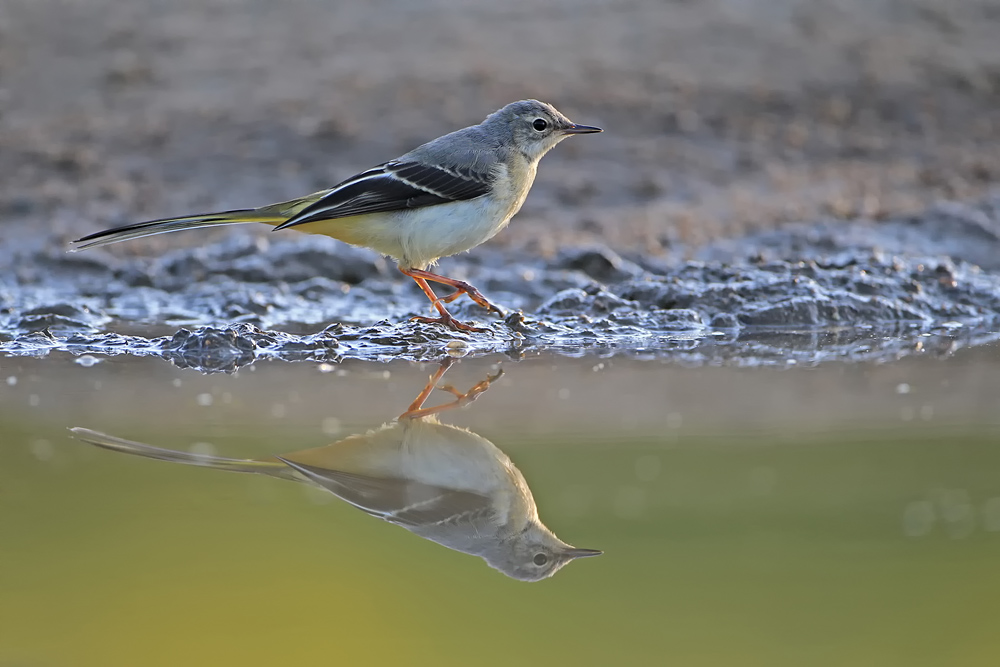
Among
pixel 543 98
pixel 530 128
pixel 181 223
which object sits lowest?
pixel 181 223

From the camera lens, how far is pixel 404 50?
12.1 metres

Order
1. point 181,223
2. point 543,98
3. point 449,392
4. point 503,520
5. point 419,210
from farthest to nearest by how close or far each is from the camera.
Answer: point 543,98 → point 419,210 → point 181,223 → point 449,392 → point 503,520

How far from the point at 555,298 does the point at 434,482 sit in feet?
11.6

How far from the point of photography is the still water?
321 centimetres

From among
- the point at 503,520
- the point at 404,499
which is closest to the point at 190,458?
the point at 404,499

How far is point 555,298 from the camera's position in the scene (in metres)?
7.77

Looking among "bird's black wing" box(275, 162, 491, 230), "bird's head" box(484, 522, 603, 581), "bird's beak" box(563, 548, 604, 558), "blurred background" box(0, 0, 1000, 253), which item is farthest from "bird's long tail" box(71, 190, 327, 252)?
"bird's beak" box(563, 548, 604, 558)

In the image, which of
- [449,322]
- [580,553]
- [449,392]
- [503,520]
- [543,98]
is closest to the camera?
[580,553]

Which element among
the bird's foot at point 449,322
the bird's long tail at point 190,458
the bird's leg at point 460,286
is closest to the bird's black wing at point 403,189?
the bird's leg at point 460,286

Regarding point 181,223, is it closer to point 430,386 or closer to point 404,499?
point 430,386

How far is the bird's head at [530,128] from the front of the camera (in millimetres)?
7422

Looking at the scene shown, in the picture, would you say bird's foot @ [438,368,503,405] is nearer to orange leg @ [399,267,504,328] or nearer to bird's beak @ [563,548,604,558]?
orange leg @ [399,267,504,328]

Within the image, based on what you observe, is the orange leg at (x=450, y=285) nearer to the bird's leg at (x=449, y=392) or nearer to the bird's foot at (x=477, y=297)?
the bird's foot at (x=477, y=297)

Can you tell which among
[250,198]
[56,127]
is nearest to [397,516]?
[250,198]
